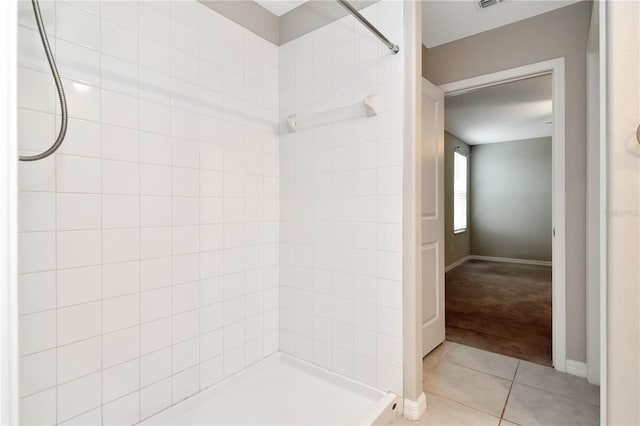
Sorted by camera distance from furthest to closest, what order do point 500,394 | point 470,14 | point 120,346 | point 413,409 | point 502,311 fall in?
point 502,311
point 470,14
point 500,394
point 413,409
point 120,346

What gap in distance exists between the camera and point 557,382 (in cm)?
200

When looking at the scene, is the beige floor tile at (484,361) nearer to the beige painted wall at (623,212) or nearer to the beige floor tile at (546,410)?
the beige floor tile at (546,410)

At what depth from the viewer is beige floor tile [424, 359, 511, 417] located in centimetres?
179

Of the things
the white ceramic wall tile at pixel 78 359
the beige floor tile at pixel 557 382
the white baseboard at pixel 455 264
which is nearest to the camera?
the white ceramic wall tile at pixel 78 359

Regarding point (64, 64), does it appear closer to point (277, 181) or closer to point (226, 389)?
point (277, 181)

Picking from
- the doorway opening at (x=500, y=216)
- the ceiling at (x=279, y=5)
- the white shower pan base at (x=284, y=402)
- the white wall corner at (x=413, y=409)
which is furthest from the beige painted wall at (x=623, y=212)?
the ceiling at (x=279, y=5)

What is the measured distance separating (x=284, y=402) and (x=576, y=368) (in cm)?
189

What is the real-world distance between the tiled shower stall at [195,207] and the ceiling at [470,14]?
686 mm

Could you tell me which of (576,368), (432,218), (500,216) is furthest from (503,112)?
(576,368)

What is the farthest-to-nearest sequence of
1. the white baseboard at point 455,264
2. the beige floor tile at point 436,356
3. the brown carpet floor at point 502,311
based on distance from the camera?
1. the white baseboard at point 455,264
2. the brown carpet floor at point 502,311
3. the beige floor tile at point 436,356

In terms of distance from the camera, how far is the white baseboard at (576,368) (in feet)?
6.74

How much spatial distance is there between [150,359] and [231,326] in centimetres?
47

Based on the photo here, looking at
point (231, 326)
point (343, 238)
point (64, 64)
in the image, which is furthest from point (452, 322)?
point (64, 64)

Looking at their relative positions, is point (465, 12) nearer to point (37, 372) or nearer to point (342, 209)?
point (342, 209)
